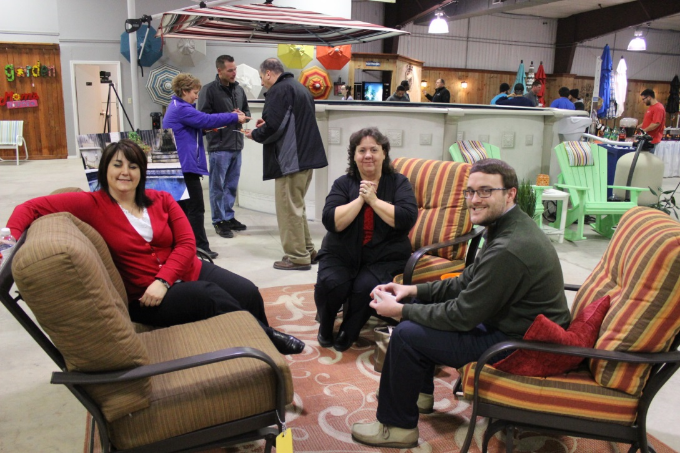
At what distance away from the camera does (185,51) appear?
10812 mm

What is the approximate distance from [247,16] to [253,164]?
9.15 ft

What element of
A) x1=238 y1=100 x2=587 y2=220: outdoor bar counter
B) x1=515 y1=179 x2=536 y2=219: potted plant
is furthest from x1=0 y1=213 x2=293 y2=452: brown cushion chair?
x1=238 y1=100 x2=587 y2=220: outdoor bar counter

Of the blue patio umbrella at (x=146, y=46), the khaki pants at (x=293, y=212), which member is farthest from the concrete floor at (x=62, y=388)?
the blue patio umbrella at (x=146, y=46)

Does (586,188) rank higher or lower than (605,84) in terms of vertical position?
lower

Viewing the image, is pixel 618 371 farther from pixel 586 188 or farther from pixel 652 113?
pixel 652 113

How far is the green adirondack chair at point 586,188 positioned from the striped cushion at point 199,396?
14.5 feet

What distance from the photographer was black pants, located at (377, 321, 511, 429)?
2.00m

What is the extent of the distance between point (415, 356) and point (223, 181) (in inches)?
151

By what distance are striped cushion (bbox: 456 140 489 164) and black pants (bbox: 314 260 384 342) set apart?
9.86 feet

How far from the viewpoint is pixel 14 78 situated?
11.0 m

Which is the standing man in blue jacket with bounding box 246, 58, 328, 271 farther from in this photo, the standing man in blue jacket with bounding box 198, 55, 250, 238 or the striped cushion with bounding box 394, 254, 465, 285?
the striped cushion with bounding box 394, 254, 465, 285

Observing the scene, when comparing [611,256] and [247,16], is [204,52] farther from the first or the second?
[611,256]

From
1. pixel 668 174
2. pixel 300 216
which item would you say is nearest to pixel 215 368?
pixel 300 216

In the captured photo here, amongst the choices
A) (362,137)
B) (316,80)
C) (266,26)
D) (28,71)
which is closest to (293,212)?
(362,137)
